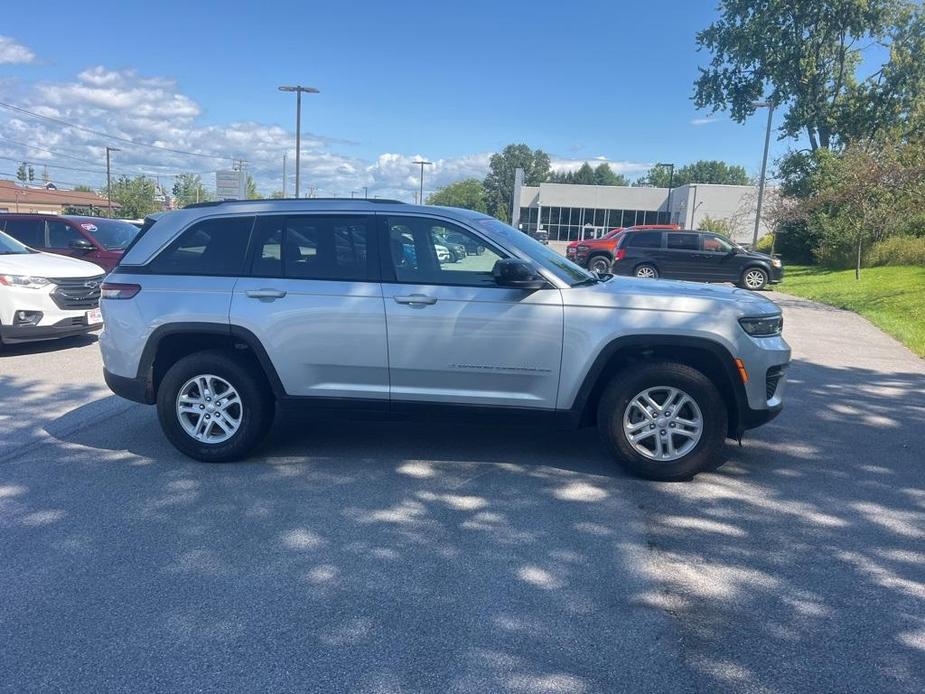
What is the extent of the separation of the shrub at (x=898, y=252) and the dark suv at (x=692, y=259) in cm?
675

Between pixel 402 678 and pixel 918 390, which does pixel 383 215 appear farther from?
pixel 918 390

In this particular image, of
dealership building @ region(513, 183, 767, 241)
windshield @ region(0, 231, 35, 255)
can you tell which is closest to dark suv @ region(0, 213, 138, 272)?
windshield @ region(0, 231, 35, 255)

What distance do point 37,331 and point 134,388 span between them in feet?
15.0

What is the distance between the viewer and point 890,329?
13.0 meters

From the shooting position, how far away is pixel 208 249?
5262 mm

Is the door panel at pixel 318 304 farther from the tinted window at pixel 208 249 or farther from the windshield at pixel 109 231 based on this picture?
the windshield at pixel 109 231

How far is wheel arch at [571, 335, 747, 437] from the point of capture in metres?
4.75

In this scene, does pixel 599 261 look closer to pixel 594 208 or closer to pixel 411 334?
pixel 411 334

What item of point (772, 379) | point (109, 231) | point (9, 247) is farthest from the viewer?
point (109, 231)

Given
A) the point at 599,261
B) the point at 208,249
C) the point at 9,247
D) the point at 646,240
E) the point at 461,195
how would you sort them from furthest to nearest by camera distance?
the point at 461,195 → the point at 599,261 → the point at 646,240 → the point at 9,247 → the point at 208,249

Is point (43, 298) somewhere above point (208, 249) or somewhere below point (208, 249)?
below

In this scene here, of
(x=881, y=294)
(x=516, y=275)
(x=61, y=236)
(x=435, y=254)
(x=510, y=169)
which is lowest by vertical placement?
(x=881, y=294)

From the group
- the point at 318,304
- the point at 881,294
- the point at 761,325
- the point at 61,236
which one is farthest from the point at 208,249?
the point at 881,294

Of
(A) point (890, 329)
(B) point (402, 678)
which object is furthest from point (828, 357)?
(B) point (402, 678)
